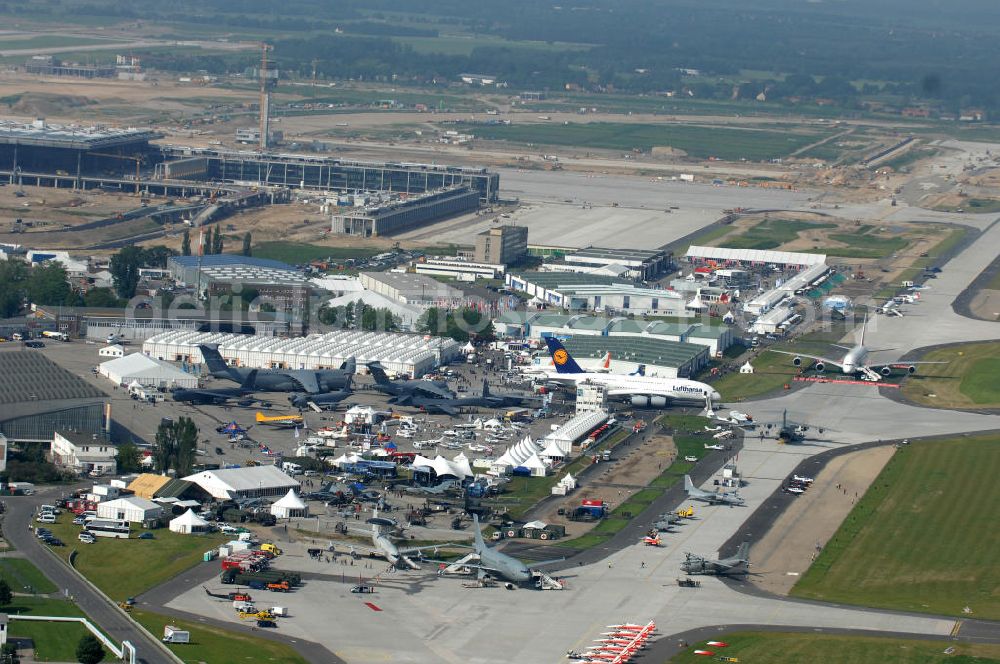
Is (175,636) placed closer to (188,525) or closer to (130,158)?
(188,525)

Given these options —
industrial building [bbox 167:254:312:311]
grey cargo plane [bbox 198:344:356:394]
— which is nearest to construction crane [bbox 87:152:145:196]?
industrial building [bbox 167:254:312:311]

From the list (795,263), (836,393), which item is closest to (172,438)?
(836,393)

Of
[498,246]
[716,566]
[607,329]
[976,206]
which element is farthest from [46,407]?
[976,206]

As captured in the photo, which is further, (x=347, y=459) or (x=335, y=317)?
(x=335, y=317)

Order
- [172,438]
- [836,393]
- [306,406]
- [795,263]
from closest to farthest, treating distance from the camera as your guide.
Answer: [172,438]
[306,406]
[836,393]
[795,263]

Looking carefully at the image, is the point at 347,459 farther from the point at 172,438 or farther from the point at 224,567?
the point at 224,567

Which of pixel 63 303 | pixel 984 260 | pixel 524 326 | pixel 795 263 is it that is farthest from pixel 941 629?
pixel 984 260

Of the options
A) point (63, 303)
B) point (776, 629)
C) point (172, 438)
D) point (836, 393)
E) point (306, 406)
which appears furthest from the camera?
point (63, 303)
